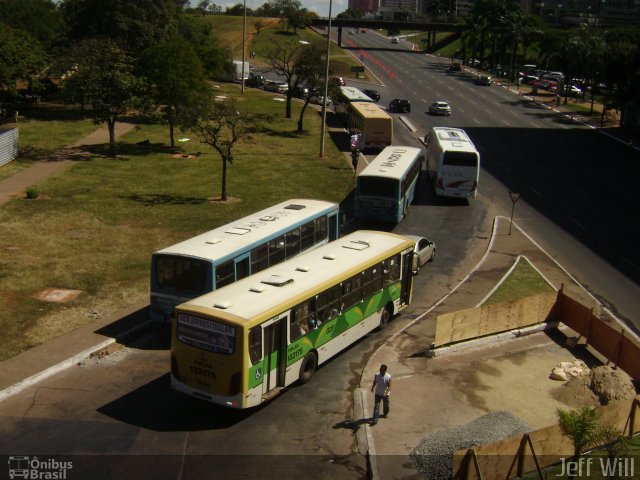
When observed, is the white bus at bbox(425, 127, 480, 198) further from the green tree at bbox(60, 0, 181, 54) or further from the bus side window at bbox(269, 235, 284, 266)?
the green tree at bbox(60, 0, 181, 54)

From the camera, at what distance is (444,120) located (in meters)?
75.8

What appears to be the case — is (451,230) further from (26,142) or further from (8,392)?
(26,142)

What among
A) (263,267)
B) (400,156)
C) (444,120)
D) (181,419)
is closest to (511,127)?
(444,120)

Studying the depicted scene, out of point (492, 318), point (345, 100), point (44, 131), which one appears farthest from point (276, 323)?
point (345, 100)

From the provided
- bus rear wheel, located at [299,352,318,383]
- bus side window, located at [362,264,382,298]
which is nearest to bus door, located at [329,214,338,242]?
bus side window, located at [362,264,382,298]

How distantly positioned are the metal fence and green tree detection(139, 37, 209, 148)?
33.0 ft

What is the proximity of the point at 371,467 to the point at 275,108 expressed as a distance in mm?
65364

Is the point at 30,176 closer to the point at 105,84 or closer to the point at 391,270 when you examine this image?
the point at 105,84

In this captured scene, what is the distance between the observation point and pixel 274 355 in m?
19.3

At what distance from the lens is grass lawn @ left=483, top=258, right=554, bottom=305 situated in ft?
96.3

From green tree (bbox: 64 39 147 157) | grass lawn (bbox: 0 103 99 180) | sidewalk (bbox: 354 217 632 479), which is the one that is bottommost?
sidewalk (bbox: 354 217 632 479)

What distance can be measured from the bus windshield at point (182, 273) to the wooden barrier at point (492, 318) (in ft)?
25.0

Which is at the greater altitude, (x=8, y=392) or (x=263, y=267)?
(x=263, y=267)

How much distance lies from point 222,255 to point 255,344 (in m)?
5.52
